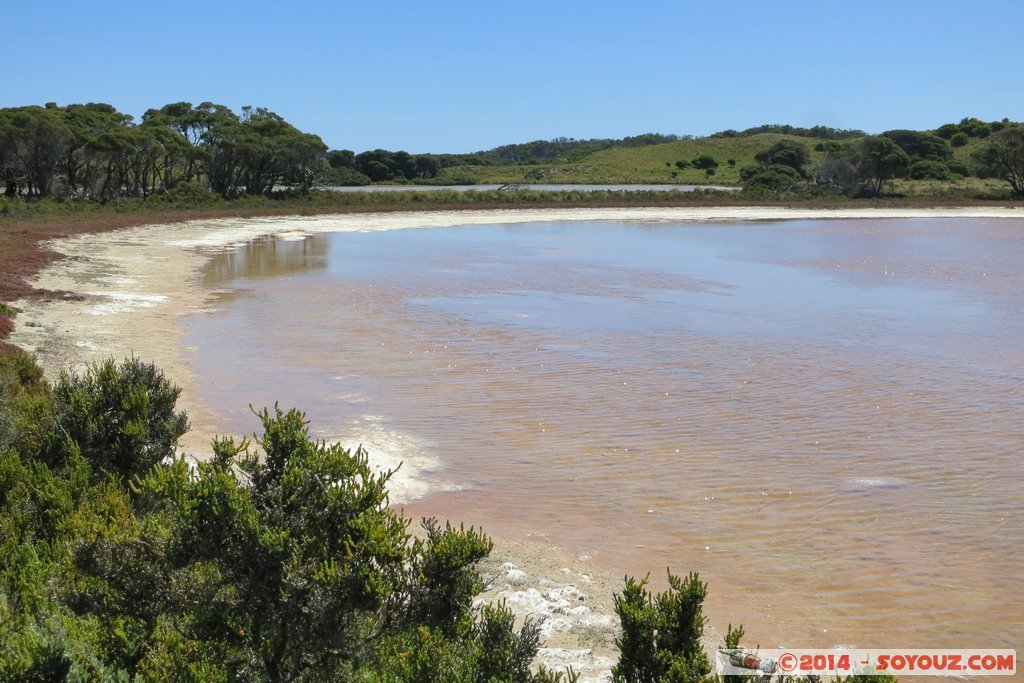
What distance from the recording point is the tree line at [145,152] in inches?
1927

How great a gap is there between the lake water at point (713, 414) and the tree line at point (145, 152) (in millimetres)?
30197

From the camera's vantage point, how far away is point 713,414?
10812 mm

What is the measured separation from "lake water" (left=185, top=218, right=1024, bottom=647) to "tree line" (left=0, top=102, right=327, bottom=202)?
30197mm

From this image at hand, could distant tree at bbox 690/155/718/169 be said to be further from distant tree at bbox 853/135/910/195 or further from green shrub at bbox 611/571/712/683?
green shrub at bbox 611/571/712/683

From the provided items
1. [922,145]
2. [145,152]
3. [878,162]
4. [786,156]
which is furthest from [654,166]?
[145,152]

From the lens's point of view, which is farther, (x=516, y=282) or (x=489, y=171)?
(x=489, y=171)

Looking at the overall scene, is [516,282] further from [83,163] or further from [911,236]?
[83,163]

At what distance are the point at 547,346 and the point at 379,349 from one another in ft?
8.79

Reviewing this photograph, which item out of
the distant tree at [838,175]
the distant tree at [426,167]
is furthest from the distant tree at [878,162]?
the distant tree at [426,167]

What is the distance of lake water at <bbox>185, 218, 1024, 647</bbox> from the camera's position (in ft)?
21.6

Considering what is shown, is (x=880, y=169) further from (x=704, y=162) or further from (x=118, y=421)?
(x=118, y=421)

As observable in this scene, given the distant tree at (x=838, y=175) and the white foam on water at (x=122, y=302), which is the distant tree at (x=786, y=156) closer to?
the distant tree at (x=838, y=175)

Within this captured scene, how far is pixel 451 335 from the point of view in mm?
15992

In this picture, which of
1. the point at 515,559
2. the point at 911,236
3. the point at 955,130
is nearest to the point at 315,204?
the point at 911,236
